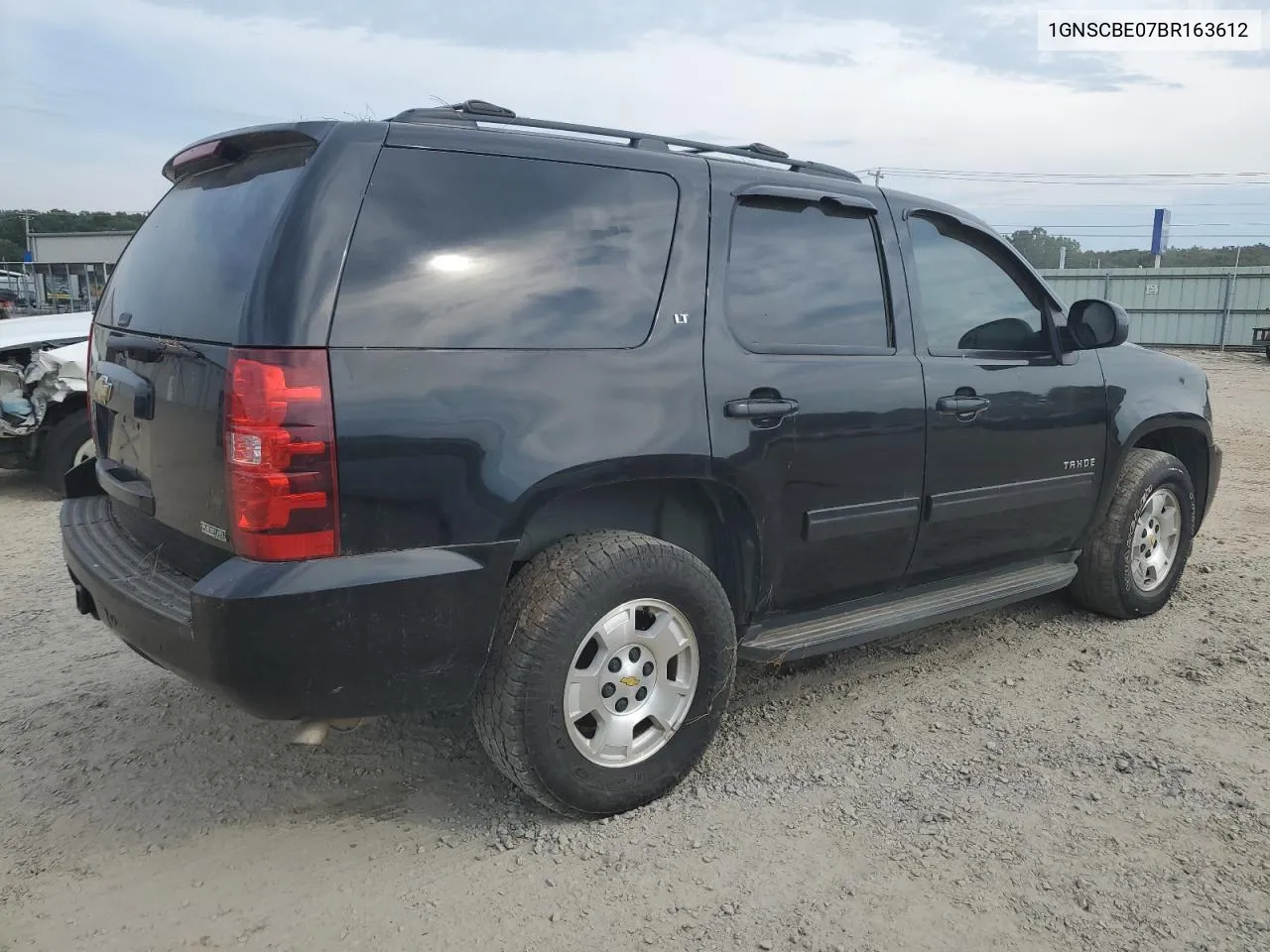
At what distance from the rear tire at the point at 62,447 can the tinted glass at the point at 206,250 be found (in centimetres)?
444

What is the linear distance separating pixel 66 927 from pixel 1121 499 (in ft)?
13.8

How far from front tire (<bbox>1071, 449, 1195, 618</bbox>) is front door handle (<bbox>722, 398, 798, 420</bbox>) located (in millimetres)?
2141

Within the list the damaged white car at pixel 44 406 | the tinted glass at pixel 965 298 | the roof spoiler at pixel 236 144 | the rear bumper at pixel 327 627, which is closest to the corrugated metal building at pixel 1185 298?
the tinted glass at pixel 965 298

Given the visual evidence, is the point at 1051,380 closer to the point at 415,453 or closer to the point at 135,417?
the point at 415,453

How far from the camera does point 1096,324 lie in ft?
13.2

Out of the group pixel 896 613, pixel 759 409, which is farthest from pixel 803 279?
pixel 896 613

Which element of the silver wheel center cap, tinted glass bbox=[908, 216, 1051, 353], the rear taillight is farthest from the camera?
tinted glass bbox=[908, 216, 1051, 353]

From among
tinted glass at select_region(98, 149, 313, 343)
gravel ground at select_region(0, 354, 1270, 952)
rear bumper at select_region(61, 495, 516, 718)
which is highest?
tinted glass at select_region(98, 149, 313, 343)

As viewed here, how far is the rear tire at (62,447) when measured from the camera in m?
6.93

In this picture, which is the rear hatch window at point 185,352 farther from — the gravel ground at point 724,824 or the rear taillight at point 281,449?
the gravel ground at point 724,824

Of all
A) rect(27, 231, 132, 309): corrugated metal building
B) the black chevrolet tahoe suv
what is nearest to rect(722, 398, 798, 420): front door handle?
the black chevrolet tahoe suv

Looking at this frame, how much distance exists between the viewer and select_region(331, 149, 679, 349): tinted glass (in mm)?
2385

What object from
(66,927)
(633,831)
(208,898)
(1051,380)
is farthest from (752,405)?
(66,927)

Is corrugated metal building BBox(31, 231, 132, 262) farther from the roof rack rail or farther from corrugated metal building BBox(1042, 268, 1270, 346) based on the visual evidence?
the roof rack rail
